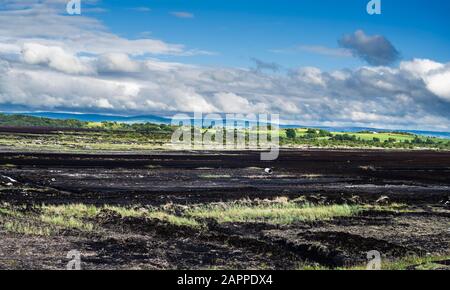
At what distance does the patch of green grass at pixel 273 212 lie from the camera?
29375mm

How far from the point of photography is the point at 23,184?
4406 centimetres

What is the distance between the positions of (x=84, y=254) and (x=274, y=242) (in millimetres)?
7947

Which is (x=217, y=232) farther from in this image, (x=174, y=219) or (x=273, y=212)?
(x=273, y=212)

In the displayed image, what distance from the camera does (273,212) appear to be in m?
31.3

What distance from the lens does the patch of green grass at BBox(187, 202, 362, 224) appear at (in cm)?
2938

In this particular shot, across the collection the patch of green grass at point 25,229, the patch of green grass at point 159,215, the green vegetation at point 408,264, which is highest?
the patch of green grass at point 25,229

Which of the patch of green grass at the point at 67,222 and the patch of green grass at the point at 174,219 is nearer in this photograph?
the patch of green grass at the point at 67,222

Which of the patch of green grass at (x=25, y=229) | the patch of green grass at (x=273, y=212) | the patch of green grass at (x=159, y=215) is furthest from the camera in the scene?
the patch of green grass at (x=273, y=212)

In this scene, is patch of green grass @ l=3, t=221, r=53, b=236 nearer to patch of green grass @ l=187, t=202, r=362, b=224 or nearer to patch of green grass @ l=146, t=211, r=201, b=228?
patch of green grass @ l=146, t=211, r=201, b=228

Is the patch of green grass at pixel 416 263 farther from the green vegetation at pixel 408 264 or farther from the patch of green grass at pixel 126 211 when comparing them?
the patch of green grass at pixel 126 211

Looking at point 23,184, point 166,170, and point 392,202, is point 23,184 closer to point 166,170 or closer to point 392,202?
point 166,170

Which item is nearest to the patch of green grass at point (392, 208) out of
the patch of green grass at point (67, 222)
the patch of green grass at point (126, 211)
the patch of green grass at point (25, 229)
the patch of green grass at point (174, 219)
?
the patch of green grass at point (174, 219)

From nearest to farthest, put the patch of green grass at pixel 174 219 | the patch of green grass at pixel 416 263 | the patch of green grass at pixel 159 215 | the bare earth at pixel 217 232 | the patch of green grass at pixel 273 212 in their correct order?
the patch of green grass at pixel 416 263, the bare earth at pixel 217 232, the patch of green grass at pixel 174 219, the patch of green grass at pixel 159 215, the patch of green grass at pixel 273 212

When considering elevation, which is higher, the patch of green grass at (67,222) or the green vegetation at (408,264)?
the patch of green grass at (67,222)
